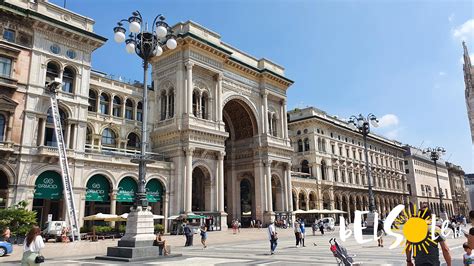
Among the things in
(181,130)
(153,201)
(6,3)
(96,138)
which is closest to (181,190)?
(153,201)

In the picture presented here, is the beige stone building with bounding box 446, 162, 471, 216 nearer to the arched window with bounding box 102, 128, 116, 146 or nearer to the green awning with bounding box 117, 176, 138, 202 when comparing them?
the arched window with bounding box 102, 128, 116, 146

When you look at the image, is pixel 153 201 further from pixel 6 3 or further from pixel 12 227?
pixel 6 3

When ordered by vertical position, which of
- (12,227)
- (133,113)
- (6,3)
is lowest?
(12,227)

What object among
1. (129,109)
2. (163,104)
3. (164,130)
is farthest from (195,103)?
(129,109)

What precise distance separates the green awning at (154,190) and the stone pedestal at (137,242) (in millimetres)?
20697

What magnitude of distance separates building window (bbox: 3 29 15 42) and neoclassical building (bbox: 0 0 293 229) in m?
0.06

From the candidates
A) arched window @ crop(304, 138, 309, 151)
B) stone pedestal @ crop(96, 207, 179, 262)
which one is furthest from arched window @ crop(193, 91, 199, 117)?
arched window @ crop(304, 138, 309, 151)

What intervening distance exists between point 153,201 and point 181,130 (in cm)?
783

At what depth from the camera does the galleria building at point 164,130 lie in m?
29.2

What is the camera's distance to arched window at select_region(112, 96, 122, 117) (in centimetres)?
4153

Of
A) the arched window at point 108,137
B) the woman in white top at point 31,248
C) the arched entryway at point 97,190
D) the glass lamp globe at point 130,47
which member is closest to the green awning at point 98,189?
the arched entryway at point 97,190

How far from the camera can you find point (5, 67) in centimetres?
2869

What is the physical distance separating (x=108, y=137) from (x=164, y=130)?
242 inches

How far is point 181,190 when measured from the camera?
38.1 metres
